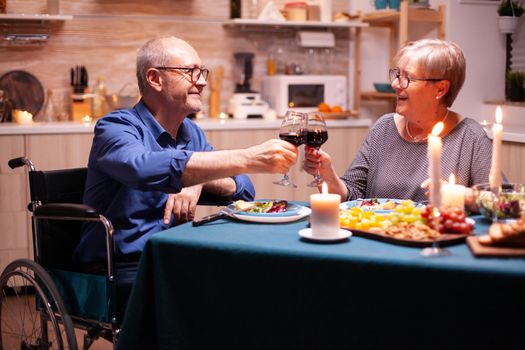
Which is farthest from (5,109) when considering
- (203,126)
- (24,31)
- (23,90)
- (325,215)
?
(325,215)

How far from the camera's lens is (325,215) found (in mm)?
1708

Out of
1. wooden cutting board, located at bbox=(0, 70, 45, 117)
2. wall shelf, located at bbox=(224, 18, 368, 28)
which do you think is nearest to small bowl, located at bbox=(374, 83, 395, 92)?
wall shelf, located at bbox=(224, 18, 368, 28)

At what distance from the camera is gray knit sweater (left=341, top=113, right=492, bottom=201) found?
247 cm

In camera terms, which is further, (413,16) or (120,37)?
(120,37)

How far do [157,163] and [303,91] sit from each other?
10.1 ft

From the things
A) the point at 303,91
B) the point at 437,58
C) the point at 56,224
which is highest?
the point at 437,58

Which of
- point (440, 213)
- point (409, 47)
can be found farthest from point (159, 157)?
point (409, 47)

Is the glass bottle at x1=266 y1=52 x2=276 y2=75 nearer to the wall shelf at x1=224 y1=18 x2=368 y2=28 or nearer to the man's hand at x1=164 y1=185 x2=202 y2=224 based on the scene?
the wall shelf at x1=224 y1=18 x2=368 y2=28

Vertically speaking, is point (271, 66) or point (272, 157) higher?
point (271, 66)

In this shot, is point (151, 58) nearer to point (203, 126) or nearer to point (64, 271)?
point (64, 271)

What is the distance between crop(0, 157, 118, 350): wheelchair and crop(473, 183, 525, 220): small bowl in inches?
39.7

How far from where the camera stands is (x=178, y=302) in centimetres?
183

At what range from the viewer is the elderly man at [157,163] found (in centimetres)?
203

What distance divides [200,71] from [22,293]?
2.32 m
